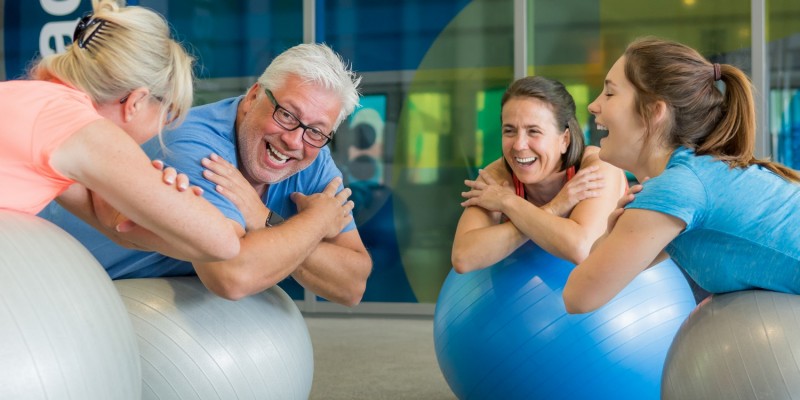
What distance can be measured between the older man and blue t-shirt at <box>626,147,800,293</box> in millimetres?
865

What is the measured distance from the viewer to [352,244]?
2.49m

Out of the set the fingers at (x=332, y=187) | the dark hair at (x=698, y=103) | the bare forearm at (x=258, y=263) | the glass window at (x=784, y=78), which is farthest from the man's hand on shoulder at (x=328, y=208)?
the glass window at (x=784, y=78)

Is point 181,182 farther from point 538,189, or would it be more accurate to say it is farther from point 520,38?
point 520,38

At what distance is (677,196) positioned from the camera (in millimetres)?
1670

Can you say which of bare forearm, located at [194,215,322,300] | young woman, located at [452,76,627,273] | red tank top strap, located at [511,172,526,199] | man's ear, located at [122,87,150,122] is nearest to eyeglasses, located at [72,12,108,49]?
man's ear, located at [122,87,150,122]

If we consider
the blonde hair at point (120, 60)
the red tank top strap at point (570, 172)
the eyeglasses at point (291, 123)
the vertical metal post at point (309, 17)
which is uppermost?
the vertical metal post at point (309, 17)

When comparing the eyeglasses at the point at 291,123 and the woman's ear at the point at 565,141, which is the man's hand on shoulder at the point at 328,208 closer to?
the eyeglasses at the point at 291,123

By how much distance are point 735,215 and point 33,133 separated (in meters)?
1.32

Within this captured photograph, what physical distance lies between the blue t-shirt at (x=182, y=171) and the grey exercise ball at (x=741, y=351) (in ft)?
3.57

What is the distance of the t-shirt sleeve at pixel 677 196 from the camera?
1.66m

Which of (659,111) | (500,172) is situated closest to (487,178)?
(500,172)

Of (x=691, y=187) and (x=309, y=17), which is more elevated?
(x=309, y=17)

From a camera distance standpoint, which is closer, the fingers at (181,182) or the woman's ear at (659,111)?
the fingers at (181,182)

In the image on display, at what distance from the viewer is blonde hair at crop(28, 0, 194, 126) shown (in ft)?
5.43
